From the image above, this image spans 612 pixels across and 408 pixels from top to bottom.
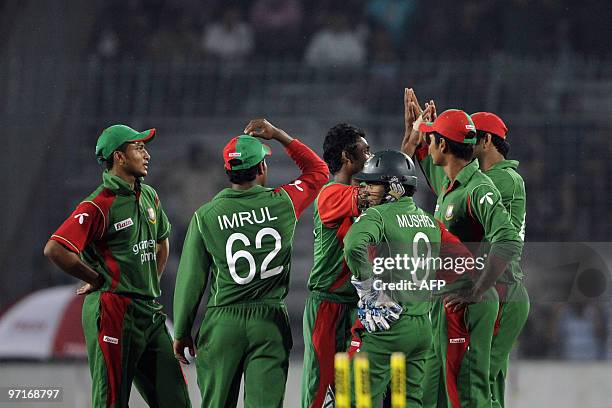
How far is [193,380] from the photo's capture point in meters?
7.77

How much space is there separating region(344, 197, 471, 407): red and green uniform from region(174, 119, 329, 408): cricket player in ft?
1.34

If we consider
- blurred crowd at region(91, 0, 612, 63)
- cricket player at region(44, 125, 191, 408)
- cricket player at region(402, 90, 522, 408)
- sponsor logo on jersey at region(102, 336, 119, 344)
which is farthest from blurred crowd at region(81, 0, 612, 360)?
sponsor logo on jersey at region(102, 336, 119, 344)

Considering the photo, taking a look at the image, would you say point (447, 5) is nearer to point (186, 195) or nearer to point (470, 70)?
point (470, 70)

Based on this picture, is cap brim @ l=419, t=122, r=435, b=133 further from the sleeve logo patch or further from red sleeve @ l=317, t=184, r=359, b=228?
the sleeve logo patch

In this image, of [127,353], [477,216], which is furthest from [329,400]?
[477,216]

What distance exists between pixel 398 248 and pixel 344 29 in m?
7.58

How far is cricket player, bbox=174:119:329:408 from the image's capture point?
5.29 metres

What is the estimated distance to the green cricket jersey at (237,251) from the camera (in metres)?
5.28

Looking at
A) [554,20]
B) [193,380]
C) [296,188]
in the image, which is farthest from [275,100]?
[296,188]

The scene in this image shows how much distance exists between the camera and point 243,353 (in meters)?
5.32

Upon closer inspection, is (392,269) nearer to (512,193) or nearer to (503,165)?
(512,193)

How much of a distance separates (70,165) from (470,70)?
3.86 m

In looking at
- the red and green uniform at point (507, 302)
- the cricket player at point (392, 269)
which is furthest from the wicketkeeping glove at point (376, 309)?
the red and green uniform at point (507, 302)

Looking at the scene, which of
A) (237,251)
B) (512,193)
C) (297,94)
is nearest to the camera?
(237,251)
